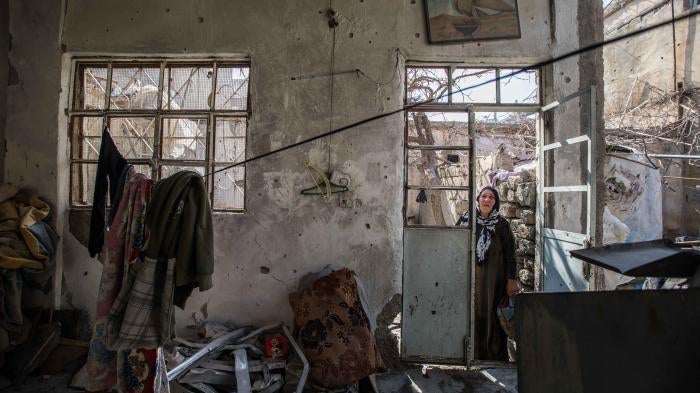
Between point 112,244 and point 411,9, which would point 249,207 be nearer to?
point 112,244

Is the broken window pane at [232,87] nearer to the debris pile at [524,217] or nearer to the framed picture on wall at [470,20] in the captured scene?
the framed picture on wall at [470,20]

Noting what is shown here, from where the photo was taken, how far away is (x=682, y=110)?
715cm

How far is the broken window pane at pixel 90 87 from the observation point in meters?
3.06

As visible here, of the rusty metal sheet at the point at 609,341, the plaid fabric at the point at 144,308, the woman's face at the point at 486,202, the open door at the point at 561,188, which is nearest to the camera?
the rusty metal sheet at the point at 609,341

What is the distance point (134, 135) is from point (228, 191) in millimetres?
970

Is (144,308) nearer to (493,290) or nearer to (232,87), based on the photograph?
(232,87)

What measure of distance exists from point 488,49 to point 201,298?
3.17 metres

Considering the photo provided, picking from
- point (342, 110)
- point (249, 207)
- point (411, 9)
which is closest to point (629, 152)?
point (411, 9)

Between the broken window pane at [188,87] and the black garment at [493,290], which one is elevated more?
the broken window pane at [188,87]

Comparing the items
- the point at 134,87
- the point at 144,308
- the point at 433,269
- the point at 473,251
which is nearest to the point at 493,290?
the point at 473,251

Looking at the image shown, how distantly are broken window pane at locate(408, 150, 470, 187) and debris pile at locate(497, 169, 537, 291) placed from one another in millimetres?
1246

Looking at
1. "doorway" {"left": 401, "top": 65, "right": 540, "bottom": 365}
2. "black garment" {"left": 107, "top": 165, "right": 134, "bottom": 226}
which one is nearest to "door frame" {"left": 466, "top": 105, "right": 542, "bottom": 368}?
"doorway" {"left": 401, "top": 65, "right": 540, "bottom": 365}

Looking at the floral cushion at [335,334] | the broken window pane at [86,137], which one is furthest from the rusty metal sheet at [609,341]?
the broken window pane at [86,137]

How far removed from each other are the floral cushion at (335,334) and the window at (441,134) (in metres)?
0.84
